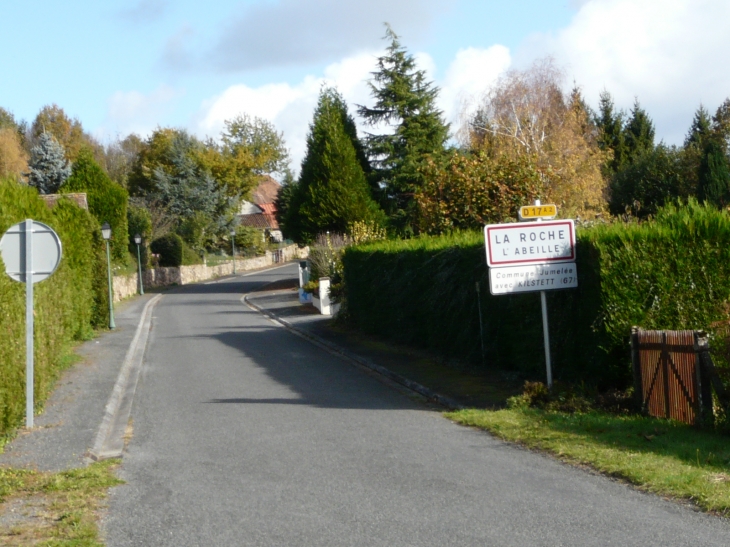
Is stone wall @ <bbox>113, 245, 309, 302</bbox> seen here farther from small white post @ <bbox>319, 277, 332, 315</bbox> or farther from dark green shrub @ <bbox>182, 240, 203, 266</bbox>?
small white post @ <bbox>319, 277, 332, 315</bbox>

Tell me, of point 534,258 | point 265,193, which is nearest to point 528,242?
point 534,258

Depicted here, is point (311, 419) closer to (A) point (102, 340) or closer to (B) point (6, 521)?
(B) point (6, 521)

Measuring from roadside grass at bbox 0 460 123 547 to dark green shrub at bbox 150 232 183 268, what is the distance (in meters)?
54.1

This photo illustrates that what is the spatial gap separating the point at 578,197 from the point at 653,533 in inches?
1193

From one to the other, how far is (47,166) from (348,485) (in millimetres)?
51937

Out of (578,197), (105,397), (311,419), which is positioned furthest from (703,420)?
(578,197)

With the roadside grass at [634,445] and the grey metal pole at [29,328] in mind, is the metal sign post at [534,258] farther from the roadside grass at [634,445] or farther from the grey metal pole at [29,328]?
the grey metal pole at [29,328]

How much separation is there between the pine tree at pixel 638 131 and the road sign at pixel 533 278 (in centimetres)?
5005

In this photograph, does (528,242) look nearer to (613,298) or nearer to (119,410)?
(613,298)

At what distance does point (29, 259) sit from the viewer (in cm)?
1066

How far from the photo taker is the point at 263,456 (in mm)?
9000

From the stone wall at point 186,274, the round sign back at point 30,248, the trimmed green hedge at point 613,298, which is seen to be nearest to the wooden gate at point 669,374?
the trimmed green hedge at point 613,298

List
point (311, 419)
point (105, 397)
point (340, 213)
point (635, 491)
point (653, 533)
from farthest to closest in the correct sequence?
1. point (340, 213)
2. point (105, 397)
3. point (311, 419)
4. point (635, 491)
5. point (653, 533)

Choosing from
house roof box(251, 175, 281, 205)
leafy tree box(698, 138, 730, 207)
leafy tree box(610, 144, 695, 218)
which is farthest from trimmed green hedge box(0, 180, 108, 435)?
house roof box(251, 175, 281, 205)
